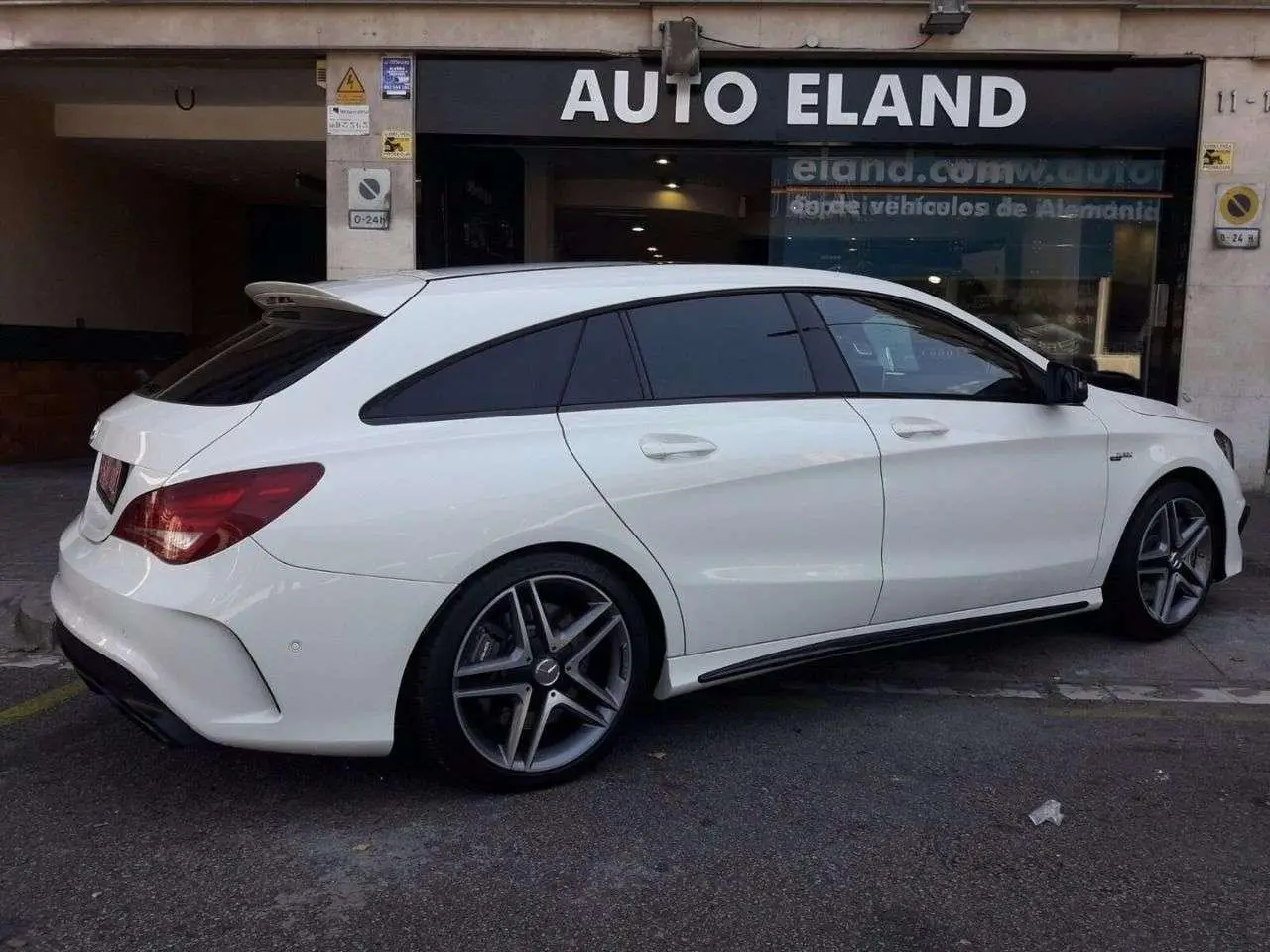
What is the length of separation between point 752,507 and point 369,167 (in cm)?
641

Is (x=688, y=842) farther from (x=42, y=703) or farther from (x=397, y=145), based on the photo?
(x=397, y=145)

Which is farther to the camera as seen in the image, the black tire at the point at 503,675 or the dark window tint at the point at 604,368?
the dark window tint at the point at 604,368

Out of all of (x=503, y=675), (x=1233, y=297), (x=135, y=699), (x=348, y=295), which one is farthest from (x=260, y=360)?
(x=1233, y=297)

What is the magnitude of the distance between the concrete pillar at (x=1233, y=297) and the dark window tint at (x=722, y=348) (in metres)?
6.19

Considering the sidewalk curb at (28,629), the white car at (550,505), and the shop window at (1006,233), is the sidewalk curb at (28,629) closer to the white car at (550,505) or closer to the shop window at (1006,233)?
the white car at (550,505)

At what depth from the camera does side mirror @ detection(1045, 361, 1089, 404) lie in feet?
14.6

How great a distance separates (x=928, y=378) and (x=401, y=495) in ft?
7.19

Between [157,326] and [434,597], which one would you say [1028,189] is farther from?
[157,326]

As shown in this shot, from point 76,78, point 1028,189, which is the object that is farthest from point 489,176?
point 1028,189

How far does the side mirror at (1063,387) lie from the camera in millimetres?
4449

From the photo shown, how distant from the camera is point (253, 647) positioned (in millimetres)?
2971

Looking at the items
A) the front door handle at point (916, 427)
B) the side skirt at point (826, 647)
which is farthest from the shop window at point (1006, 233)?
the front door handle at point (916, 427)

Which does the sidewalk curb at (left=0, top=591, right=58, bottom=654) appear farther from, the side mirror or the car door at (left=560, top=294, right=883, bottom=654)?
the side mirror

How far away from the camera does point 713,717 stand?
4.17m
